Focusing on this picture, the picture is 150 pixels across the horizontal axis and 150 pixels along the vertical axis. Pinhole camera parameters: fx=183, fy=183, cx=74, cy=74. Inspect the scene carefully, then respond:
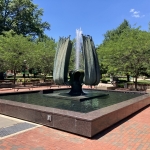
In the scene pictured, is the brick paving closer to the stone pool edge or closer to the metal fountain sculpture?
the stone pool edge

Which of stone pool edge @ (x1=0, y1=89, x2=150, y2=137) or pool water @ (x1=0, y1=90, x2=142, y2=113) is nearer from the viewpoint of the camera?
stone pool edge @ (x1=0, y1=89, x2=150, y2=137)

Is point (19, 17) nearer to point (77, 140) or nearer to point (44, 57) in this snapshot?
point (44, 57)

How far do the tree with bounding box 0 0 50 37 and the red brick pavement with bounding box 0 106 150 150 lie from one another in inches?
1347

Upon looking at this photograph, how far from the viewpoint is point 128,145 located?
5570mm

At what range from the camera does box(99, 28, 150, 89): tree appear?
19281 mm

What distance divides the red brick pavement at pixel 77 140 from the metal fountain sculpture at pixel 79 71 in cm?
523

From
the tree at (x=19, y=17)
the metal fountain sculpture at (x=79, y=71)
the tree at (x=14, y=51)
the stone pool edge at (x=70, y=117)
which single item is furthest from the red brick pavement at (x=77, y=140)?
the tree at (x=19, y=17)

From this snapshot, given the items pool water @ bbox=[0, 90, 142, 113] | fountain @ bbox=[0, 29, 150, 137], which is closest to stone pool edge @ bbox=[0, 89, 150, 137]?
fountain @ bbox=[0, 29, 150, 137]

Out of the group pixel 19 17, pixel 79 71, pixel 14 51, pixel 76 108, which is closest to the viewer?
pixel 76 108

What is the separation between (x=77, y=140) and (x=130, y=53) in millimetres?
15891

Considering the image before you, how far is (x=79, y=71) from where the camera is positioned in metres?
12.8

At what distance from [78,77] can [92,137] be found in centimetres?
714

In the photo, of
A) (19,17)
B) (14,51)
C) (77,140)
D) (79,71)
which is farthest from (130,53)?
(19,17)

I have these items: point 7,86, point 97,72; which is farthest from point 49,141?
point 7,86
